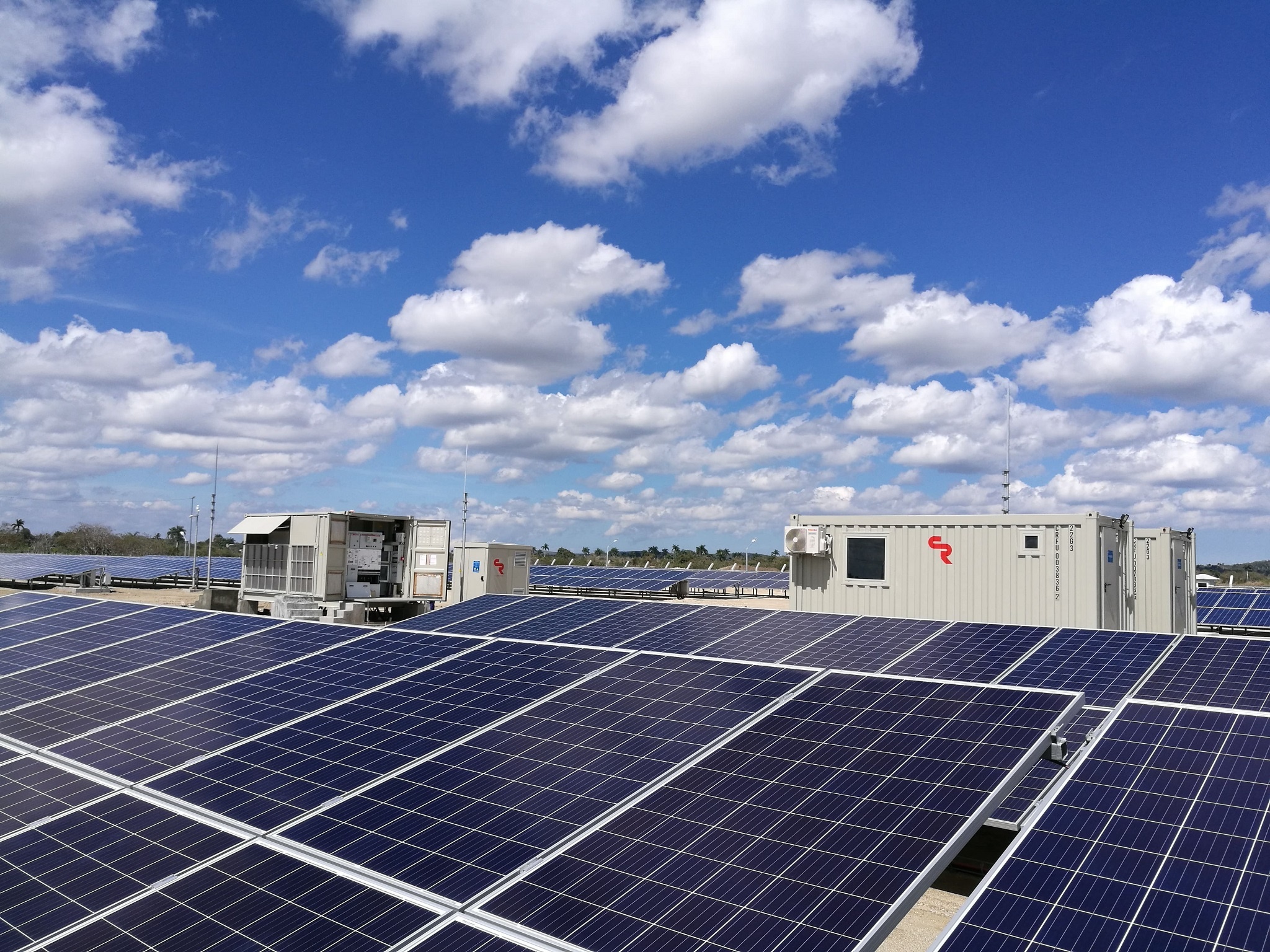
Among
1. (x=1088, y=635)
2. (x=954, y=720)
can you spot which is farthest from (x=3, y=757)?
(x=1088, y=635)

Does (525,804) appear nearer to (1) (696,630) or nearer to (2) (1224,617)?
(1) (696,630)

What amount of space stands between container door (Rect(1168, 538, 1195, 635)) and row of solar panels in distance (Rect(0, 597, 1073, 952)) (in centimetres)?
1998

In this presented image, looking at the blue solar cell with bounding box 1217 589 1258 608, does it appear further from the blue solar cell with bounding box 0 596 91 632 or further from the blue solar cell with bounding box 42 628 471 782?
the blue solar cell with bounding box 0 596 91 632

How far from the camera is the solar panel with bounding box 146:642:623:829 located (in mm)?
10355

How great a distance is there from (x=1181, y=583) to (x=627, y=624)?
1916 cm

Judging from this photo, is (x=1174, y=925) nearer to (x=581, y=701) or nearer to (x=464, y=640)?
(x=581, y=701)

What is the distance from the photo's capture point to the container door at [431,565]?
112 ft

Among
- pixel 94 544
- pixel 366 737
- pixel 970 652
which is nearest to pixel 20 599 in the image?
pixel 366 737

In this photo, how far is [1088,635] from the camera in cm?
1705

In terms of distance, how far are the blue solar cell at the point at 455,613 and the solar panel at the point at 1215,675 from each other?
14794mm

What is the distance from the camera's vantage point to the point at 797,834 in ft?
26.7

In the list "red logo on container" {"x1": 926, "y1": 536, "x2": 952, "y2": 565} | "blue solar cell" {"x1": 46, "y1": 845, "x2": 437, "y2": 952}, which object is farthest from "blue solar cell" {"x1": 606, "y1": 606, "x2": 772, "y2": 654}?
"blue solar cell" {"x1": 46, "y1": 845, "x2": 437, "y2": 952}

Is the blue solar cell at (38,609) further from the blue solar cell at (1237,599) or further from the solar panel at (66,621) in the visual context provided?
the blue solar cell at (1237,599)

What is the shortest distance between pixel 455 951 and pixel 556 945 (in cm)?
86
